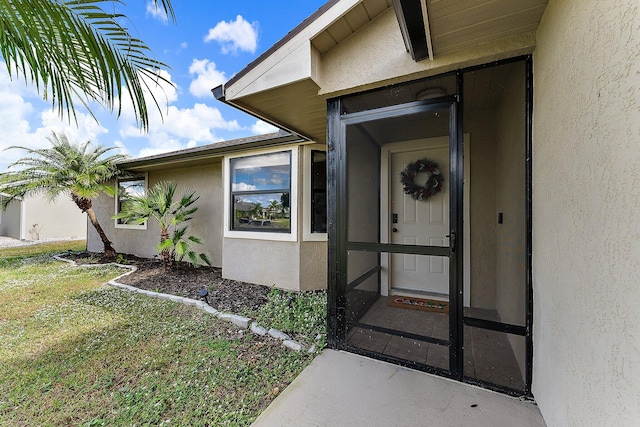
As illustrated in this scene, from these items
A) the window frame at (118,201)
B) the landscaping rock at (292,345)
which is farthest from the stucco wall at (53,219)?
the landscaping rock at (292,345)

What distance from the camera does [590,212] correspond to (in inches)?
42.3

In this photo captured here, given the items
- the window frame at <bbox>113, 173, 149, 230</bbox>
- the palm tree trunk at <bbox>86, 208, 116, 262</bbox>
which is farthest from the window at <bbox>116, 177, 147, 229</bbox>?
the palm tree trunk at <bbox>86, 208, 116, 262</bbox>

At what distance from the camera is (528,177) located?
1874 mm

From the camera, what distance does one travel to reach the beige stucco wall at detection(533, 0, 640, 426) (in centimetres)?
85

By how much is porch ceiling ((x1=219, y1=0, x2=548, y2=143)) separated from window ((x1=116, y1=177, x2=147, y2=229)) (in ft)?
20.6

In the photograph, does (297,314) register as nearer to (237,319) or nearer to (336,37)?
(237,319)

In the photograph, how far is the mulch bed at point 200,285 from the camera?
394 centimetres

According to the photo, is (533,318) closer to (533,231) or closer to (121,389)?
(533,231)

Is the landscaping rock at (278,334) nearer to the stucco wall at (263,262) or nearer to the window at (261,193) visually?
the stucco wall at (263,262)

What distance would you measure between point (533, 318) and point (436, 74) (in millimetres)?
1968

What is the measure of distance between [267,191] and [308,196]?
32.7 inches

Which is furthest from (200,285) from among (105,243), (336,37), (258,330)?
(336,37)

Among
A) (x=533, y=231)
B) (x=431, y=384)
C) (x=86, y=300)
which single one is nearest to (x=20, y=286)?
(x=86, y=300)

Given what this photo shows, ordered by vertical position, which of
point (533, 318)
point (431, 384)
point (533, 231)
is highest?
point (533, 231)
